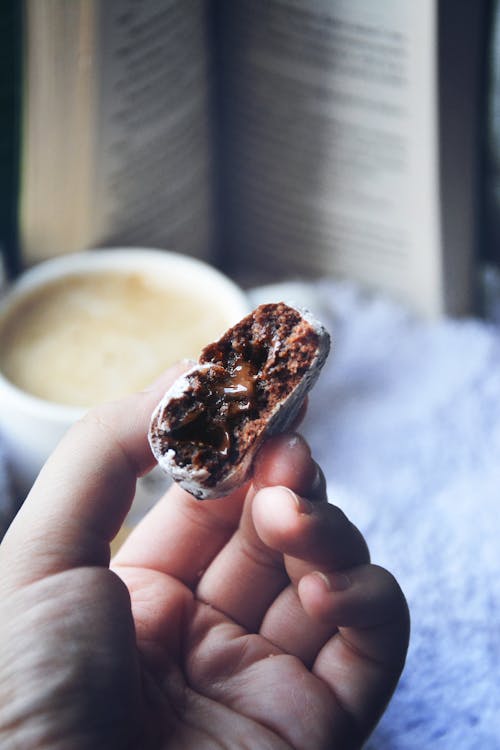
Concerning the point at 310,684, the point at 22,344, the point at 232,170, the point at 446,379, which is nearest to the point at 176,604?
the point at 310,684

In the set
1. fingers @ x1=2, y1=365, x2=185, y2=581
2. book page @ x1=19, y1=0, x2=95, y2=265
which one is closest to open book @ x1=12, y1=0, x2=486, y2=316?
book page @ x1=19, y1=0, x2=95, y2=265

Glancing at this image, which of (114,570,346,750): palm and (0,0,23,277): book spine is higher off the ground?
(0,0,23,277): book spine

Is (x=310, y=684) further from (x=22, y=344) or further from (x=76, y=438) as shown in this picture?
(x=22, y=344)

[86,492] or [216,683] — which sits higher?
[86,492]

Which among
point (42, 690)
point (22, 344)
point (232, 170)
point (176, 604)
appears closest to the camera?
point (42, 690)

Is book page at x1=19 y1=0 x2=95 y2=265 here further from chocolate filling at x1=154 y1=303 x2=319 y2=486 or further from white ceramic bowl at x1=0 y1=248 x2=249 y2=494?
chocolate filling at x1=154 y1=303 x2=319 y2=486

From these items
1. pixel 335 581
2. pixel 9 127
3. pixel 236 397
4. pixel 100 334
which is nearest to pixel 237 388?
pixel 236 397

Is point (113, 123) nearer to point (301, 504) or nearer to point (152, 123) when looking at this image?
point (152, 123)
